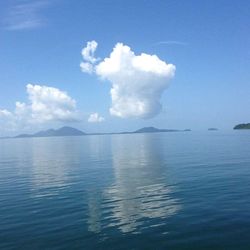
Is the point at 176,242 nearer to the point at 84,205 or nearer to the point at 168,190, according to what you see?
the point at 84,205

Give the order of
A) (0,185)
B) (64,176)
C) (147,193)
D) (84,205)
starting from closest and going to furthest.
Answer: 1. (84,205)
2. (147,193)
3. (0,185)
4. (64,176)

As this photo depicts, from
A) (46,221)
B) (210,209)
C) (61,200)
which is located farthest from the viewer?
(61,200)

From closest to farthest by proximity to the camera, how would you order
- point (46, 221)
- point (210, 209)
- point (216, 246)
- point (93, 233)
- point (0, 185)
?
point (216, 246), point (93, 233), point (46, 221), point (210, 209), point (0, 185)

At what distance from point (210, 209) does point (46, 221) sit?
16.9 meters

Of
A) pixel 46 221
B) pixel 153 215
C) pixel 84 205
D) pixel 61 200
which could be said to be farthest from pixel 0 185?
pixel 153 215

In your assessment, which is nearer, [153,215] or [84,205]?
[153,215]

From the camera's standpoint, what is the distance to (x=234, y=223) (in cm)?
3319

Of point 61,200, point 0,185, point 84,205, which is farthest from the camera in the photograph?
point 0,185

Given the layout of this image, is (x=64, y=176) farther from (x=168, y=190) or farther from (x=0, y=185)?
(x=168, y=190)

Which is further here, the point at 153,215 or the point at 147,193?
the point at 147,193

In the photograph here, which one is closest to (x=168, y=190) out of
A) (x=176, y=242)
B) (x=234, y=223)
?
(x=234, y=223)

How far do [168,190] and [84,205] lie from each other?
43.8ft

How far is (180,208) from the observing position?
39.6 metres

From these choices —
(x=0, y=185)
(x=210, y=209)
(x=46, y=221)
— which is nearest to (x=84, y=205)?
(x=46, y=221)
